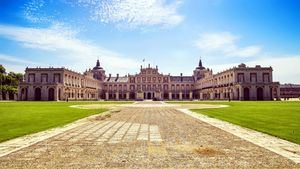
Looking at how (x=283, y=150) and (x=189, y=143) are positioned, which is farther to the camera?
(x=189, y=143)

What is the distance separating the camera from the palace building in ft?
241

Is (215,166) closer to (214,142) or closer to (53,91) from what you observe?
(214,142)

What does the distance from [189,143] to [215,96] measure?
8545cm

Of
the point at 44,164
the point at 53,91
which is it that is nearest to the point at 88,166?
the point at 44,164

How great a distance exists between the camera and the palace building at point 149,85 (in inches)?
2889

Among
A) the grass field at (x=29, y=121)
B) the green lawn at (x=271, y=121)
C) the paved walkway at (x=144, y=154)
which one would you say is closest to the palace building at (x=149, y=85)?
the green lawn at (x=271, y=121)

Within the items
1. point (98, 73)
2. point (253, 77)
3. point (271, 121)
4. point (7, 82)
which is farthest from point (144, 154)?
point (98, 73)

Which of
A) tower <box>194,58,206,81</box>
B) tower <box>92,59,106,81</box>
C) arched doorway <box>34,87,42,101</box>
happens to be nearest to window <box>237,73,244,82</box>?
tower <box>194,58,206,81</box>

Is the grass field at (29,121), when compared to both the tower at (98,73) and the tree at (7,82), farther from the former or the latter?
the tower at (98,73)

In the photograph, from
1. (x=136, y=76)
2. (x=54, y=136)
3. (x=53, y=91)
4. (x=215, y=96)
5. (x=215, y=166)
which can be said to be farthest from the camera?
(x=136, y=76)

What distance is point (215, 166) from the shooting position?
5504 millimetres

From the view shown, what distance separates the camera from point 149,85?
369 ft

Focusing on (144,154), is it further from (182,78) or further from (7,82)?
(182,78)

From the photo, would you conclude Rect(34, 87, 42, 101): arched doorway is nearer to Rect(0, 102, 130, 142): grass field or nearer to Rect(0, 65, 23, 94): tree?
Rect(0, 65, 23, 94): tree
